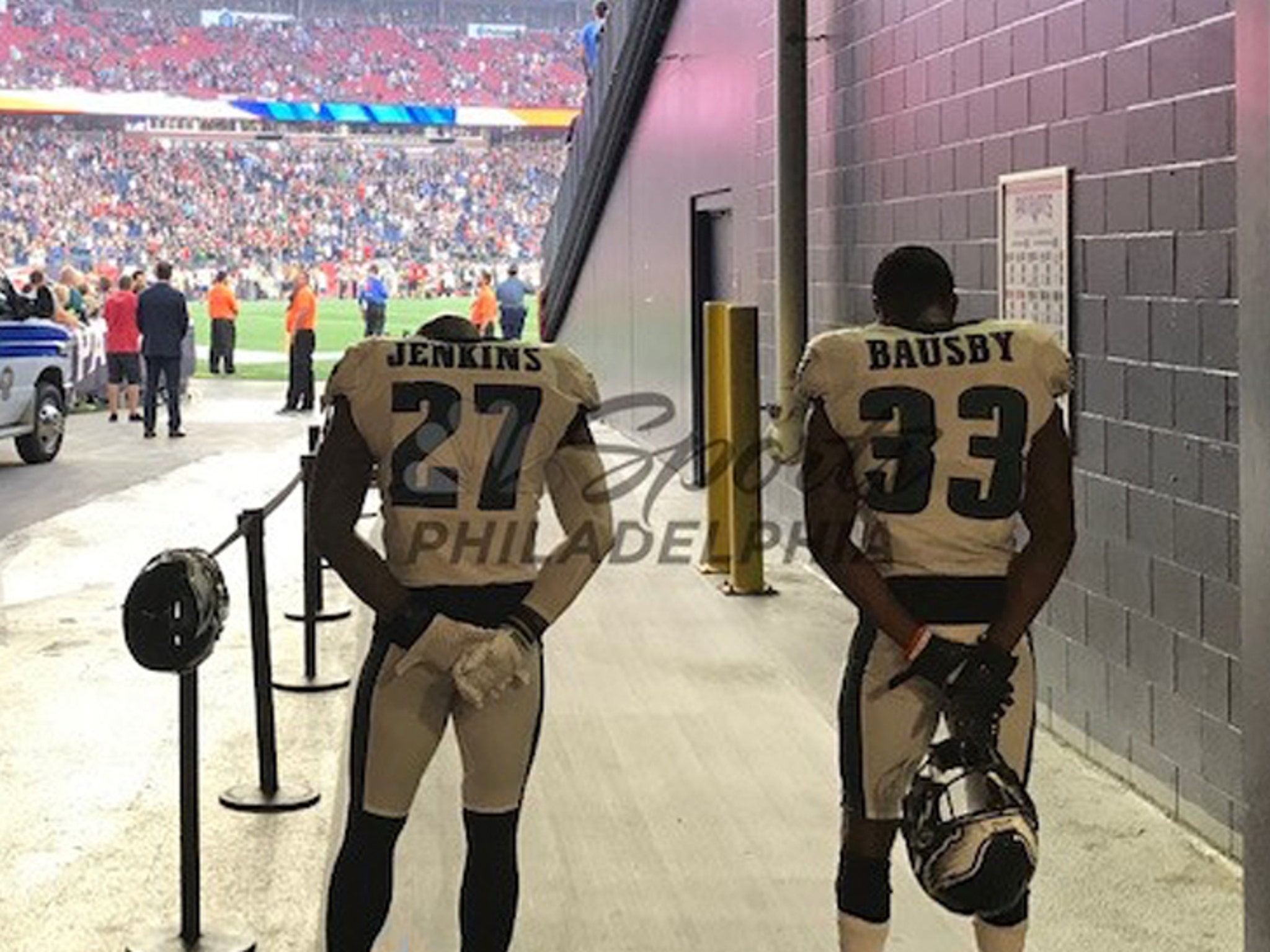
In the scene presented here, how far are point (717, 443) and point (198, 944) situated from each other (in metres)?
6.13

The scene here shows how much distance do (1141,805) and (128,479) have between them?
11.5m

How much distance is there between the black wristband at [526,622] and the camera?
13.0 ft

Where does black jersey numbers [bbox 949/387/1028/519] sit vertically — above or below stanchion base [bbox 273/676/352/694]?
above

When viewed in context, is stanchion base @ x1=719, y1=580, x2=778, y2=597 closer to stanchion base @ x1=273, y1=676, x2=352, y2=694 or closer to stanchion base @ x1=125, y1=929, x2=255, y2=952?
stanchion base @ x1=273, y1=676, x2=352, y2=694

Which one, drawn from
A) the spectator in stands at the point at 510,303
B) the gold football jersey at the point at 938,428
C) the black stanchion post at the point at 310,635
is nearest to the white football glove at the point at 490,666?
the gold football jersey at the point at 938,428

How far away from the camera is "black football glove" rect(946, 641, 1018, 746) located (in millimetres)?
3816

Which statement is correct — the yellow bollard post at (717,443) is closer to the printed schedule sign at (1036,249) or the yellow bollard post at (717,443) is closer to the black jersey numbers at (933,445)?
the printed schedule sign at (1036,249)

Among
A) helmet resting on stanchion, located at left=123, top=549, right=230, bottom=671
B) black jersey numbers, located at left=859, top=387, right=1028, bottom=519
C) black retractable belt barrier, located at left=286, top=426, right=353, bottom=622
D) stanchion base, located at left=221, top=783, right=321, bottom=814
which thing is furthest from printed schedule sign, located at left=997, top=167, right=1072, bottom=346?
helmet resting on stanchion, located at left=123, top=549, right=230, bottom=671

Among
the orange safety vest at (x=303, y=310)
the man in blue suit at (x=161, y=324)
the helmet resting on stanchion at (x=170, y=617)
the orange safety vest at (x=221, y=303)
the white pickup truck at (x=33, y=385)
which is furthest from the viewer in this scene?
the orange safety vest at (x=221, y=303)

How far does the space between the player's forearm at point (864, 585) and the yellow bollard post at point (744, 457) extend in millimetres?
6446

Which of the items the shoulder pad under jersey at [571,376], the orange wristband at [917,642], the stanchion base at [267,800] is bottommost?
the stanchion base at [267,800]

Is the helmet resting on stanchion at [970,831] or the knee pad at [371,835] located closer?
the helmet resting on stanchion at [970,831]

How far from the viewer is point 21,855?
6.01m

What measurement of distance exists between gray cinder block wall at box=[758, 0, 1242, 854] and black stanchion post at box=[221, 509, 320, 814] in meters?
2.73
